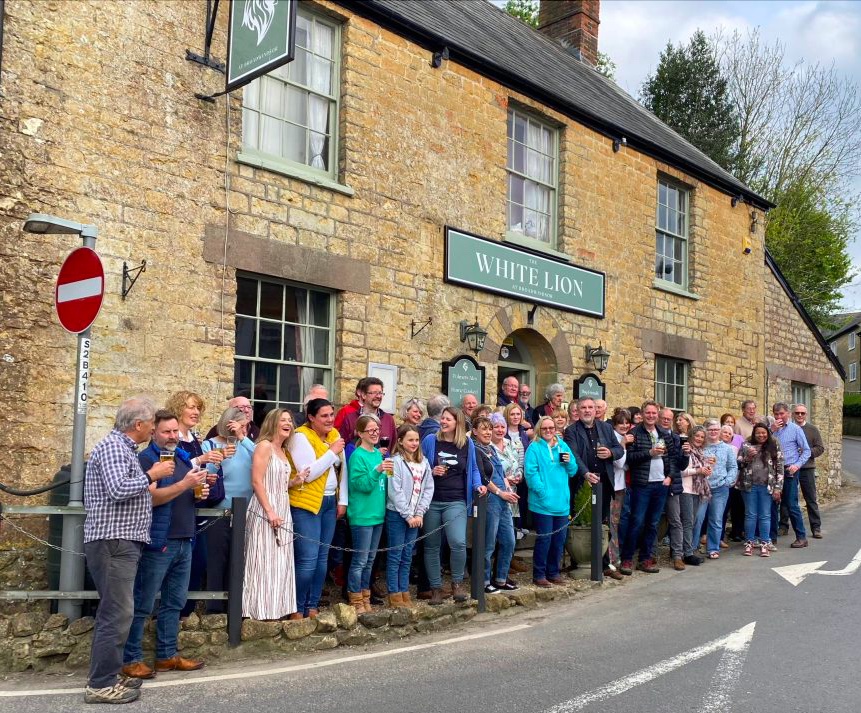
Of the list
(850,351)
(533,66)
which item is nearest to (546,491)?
(533,66)

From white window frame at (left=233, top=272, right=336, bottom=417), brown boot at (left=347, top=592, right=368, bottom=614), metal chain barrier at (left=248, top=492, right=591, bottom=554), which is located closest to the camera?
metal chain barrier at (left=248, top=492, right=591, bottom=554)

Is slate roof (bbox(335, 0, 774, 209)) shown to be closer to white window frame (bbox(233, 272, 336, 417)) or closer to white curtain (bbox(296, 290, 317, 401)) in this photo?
white window frame (bbox(233, 272, 336, 417))

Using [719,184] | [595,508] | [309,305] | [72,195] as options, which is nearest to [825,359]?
[719,184]

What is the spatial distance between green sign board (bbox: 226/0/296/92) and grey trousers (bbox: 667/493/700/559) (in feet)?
21.9

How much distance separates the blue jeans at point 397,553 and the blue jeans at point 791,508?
6344 mm

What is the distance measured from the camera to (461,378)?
1150cm

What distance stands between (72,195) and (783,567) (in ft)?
28.8

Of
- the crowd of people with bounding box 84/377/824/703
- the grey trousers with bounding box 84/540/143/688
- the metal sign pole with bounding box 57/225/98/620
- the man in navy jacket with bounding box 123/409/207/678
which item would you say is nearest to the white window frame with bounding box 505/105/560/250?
the crowd of people with bounding box 84/377/824/703

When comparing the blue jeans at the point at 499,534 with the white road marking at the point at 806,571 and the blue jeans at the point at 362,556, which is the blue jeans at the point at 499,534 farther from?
the white road marking at the point at 806,571

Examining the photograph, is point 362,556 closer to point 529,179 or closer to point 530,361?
point 530,361

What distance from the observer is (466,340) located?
38.3 feet

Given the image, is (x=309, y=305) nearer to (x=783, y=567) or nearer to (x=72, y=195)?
(x=72, y=195)

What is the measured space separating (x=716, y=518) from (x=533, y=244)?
4614 mm

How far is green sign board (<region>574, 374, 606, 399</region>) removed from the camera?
13281 millimetres
